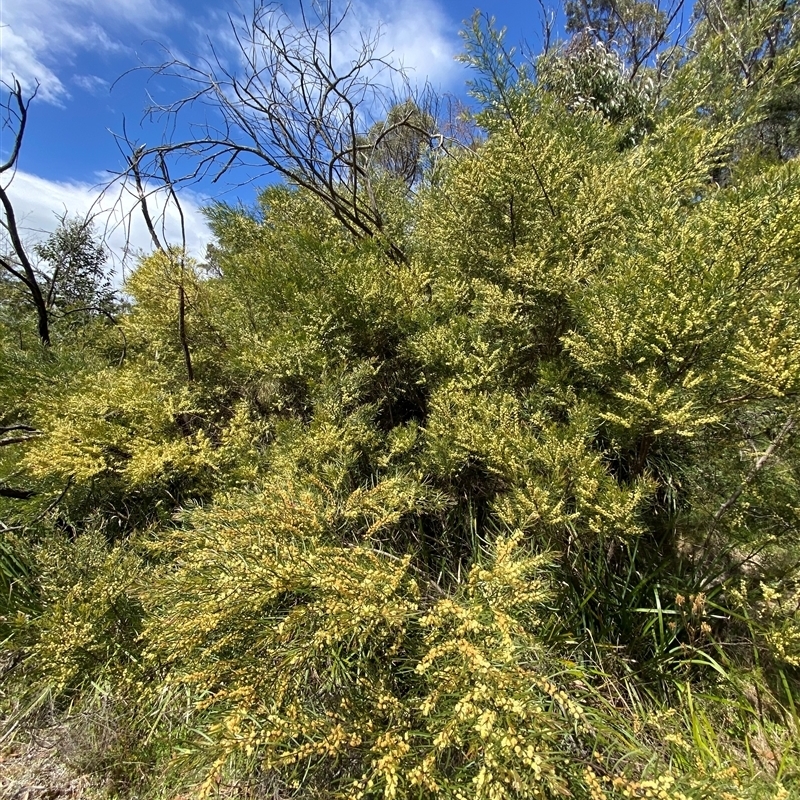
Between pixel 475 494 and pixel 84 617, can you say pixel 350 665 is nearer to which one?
pixel 475 494

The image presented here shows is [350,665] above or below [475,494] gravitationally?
below

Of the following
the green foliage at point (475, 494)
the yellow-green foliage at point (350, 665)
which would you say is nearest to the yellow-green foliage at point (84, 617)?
the green foliage at point (475, 494)

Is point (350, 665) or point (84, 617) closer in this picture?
point (350, 665)

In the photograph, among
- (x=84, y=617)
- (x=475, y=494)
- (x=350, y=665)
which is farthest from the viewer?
(x=475, y=494)

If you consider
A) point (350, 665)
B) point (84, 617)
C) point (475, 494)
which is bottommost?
point (350, 665)

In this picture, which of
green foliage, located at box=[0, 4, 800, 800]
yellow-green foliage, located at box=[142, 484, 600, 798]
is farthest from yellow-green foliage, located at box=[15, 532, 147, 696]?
yellow-green foliage, located at box=[142, 484, 600, 798]

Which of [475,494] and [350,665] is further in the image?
[475,494]

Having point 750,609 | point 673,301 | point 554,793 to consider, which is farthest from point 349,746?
point 673,301

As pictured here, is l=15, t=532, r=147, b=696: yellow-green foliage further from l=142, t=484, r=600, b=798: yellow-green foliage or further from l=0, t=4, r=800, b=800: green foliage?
l=142, t=484, r=600, b=798: yellow-green foliage

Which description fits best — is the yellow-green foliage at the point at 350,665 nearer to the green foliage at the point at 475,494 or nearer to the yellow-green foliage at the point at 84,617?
the green foliage at the point at 475,494

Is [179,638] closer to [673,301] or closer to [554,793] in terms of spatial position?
[554,793]

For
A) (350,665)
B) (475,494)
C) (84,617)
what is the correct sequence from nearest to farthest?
(350,665)
(84,617)
(475,494)

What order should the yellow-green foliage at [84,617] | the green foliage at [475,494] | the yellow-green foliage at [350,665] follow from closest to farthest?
the yellow-green foliage at [350,665]
the green foliage at [475,494]
the yellow-green foliage at [84,617]

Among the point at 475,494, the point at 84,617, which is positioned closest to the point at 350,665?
the point at 475,494
